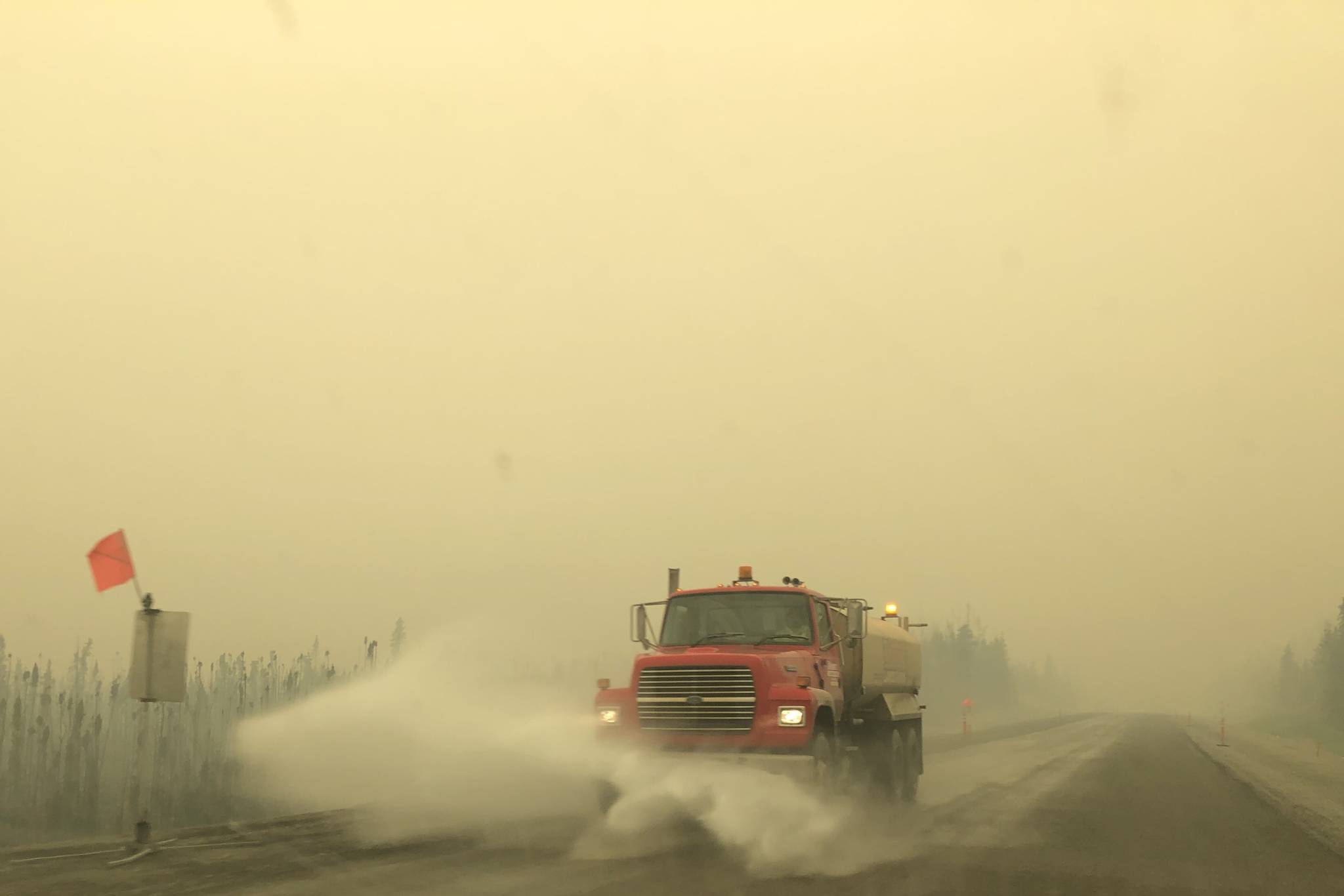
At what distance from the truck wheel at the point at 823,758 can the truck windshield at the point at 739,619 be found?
138cm

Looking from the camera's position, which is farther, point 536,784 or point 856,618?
point 536,784

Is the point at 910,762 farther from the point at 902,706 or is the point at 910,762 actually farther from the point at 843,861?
the point at 843,861

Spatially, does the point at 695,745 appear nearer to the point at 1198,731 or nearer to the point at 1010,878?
A: the point at 1010,878

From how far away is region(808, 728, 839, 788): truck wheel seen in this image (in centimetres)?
1245

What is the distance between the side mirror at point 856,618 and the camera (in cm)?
1469

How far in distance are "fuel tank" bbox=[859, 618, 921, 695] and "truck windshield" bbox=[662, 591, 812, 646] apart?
2060 millimetres

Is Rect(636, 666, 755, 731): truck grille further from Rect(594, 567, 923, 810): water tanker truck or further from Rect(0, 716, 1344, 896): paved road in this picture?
Rect(0, 716, 1344, 896): paved road

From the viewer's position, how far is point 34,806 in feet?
48.0

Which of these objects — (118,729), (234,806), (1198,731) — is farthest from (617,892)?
(1198,731)

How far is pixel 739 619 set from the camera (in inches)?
576

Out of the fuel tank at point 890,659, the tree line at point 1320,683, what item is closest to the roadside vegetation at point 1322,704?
the tree line at point 1320,683

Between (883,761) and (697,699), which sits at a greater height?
(697,699)

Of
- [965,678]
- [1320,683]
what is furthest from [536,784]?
[1320,683]

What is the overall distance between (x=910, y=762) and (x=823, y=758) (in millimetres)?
Answer: 5562
